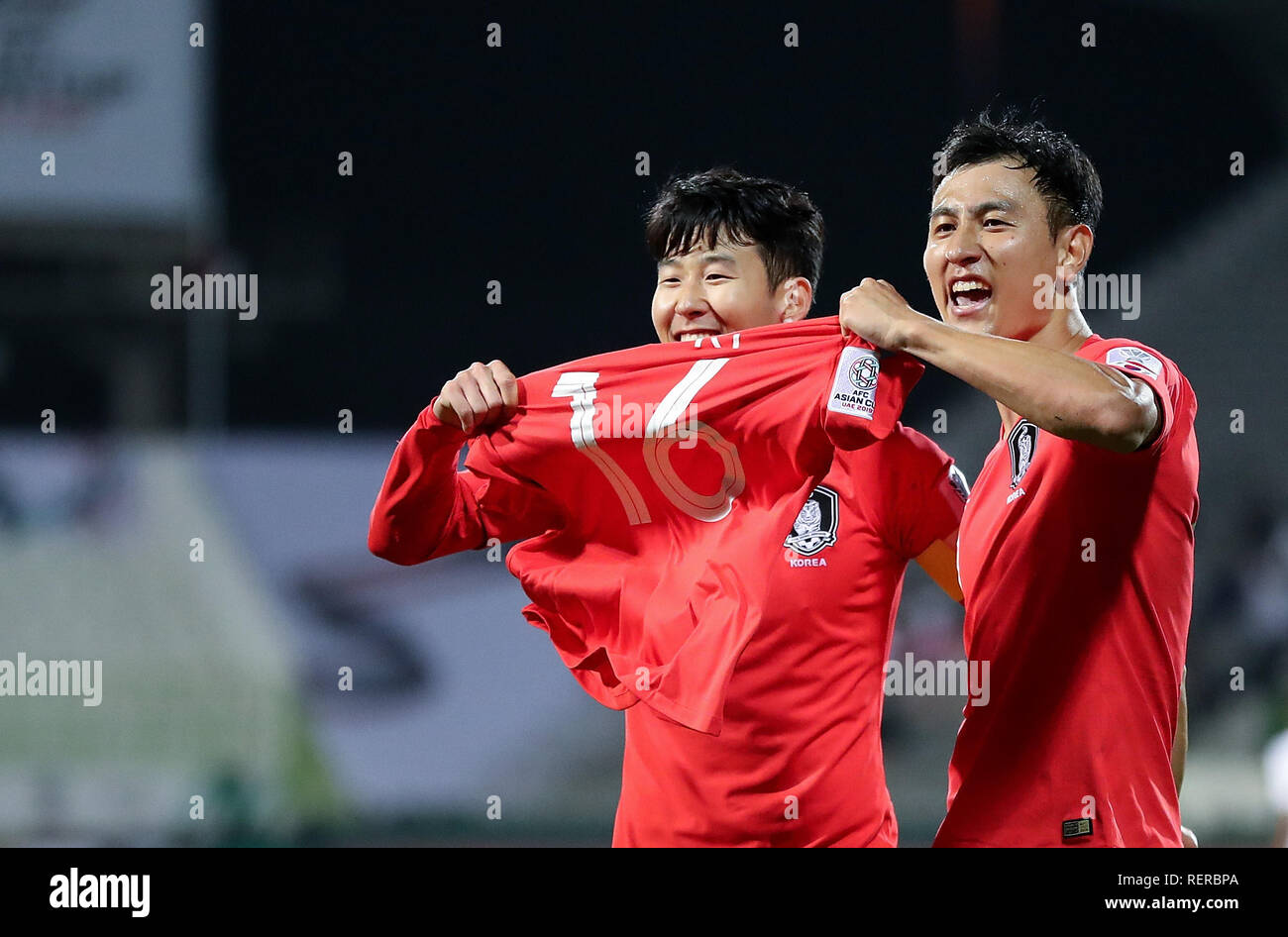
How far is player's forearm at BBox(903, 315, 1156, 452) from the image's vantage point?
1521 millimetres

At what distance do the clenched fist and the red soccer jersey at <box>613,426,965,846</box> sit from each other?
45cm

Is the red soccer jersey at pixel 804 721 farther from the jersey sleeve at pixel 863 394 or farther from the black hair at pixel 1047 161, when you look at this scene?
the black hair at pixel 1047 161

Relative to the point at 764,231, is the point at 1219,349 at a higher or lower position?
higher

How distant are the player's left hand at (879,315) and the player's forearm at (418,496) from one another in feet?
1.94

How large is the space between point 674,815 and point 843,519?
0.50m

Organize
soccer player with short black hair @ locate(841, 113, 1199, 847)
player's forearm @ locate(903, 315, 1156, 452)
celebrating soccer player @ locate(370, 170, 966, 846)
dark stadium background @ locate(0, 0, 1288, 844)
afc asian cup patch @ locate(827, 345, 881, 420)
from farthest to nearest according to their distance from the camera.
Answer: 1. dark stadium background @ locate(0, 0, 1288, 844)
2. celebrating soccer player @ locate(370, 170, 966, 846)
3. afc asian cup patch @ locate(827, 345, 881, 420)
4. soccer player with short black hair @ locate(841, 113, 1199, 847)
5. player's forearm @ locate(903, 315, 1156, 452)

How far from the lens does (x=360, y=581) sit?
5535mm

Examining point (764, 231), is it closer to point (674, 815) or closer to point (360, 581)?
point (674, 815)

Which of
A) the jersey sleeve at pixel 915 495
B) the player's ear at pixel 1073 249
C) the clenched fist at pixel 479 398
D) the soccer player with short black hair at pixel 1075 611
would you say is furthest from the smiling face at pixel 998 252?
the clenched fist at pixel 479 398

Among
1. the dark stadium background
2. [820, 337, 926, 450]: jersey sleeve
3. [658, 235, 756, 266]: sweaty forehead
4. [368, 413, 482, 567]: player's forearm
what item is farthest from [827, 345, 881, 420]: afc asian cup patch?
the dark stadium background

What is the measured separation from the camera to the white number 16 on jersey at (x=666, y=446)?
1.97 m

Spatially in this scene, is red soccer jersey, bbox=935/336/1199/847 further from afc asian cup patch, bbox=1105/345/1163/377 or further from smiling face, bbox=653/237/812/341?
smiling face, bbox=653/237/812/341

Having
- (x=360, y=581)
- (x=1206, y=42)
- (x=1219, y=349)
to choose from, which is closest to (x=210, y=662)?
(x=360, y=581)
